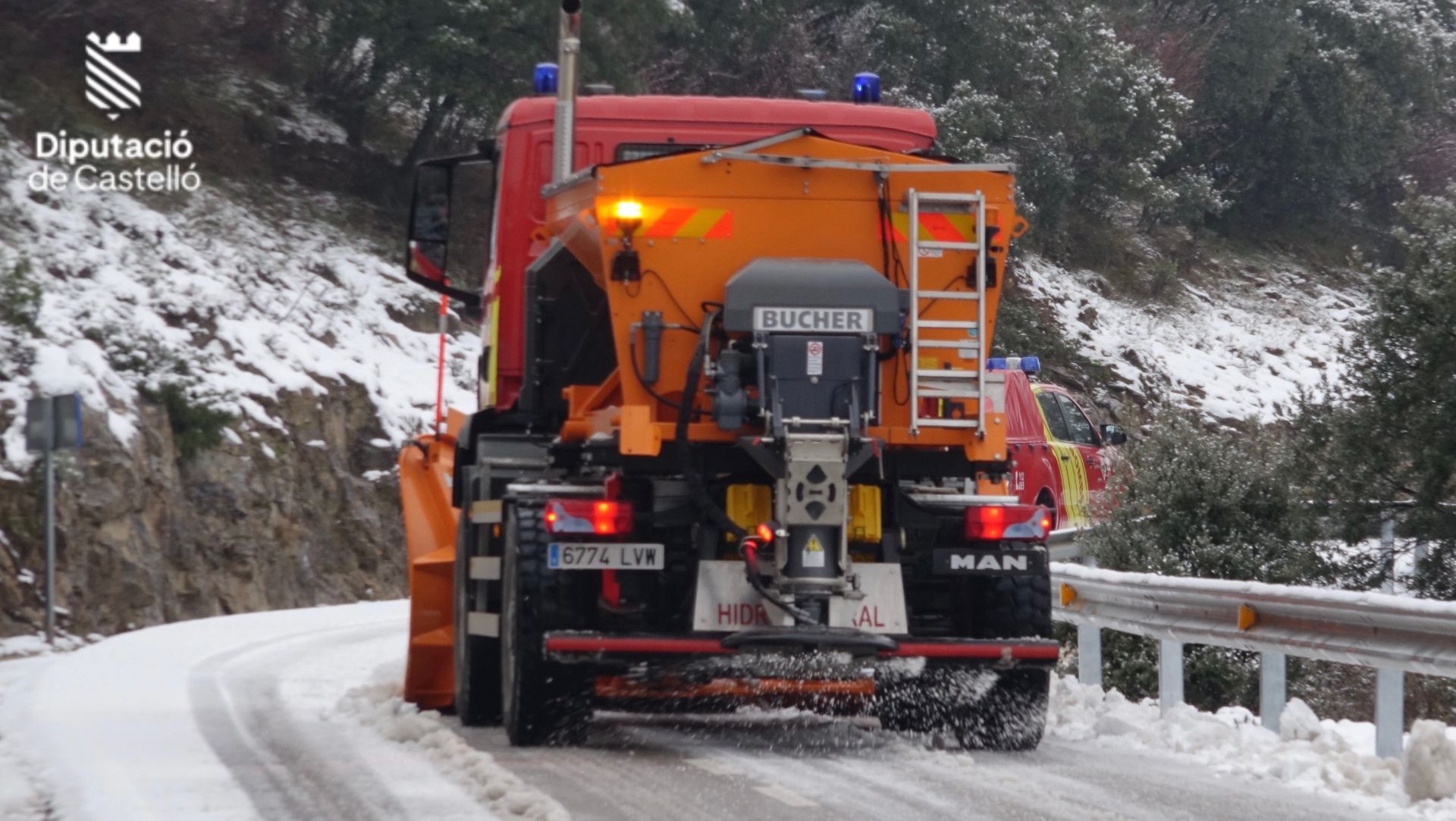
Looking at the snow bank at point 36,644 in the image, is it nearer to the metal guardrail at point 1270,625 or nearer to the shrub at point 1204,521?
the shrub at point 1204,521

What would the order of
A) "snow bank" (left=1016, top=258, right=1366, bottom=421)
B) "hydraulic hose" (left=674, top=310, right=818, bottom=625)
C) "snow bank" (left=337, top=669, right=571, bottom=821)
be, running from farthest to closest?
"snow bank" (left=1016, top=258, right=1366, bottom=421) → "hydraulic hose" (left=674, top=310, right=818, bottom=625) → "snow bank" (left=337, top=669, right=571, bottom=821)

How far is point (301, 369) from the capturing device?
23297mm

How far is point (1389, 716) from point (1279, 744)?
25.1 inches

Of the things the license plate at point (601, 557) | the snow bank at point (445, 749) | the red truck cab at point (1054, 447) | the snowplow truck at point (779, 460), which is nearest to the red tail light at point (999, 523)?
the snowplow truck at point (779, 460)

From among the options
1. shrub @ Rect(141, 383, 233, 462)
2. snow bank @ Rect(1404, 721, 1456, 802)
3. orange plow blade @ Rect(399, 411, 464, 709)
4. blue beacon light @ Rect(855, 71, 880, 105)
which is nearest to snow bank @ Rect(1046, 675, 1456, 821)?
snow bank @ Rect(1404, 721, 1456, 802)

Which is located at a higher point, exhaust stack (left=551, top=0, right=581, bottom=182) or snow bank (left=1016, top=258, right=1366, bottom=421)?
snow bank (left=1016, top=258, right=1366, bottom=421)

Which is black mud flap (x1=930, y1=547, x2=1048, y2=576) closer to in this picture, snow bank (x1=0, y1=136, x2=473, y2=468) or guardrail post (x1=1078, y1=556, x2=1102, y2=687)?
guardrail post (x1=1078, y1=556, x2=1102, y2=687)

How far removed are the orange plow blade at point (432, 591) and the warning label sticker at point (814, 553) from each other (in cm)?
280

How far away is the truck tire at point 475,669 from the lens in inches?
373

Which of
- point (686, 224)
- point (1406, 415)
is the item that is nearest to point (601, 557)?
point (686, 224)

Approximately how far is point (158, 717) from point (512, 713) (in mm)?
2059

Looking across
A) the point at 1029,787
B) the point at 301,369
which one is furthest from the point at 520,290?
the point at 301,369

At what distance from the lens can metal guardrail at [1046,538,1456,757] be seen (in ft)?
25.1

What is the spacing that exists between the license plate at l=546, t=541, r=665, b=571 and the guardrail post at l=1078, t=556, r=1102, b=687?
3536 mm
